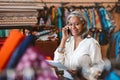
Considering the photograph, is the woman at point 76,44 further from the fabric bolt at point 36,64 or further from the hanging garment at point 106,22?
the hanging garment at point 106,22

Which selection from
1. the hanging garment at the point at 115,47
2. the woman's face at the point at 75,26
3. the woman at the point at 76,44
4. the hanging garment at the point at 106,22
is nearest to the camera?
the woman at the point at 76,44

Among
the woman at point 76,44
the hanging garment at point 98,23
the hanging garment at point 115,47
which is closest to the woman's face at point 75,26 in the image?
the woman at point 76,44

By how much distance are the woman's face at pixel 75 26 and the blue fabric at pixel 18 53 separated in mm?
1488

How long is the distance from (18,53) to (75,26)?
1.51 meters

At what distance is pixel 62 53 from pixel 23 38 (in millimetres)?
1416

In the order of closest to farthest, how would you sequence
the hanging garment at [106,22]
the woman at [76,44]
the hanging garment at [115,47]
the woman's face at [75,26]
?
the woman at [76,44]
the woman's face at [75,26]
the hanging garment at [115,47]
the hanging garment at [106,22]

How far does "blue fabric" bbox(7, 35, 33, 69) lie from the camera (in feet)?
2.34

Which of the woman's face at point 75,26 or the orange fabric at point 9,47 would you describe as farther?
the woman's face at point 75,26

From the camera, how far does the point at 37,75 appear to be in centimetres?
72

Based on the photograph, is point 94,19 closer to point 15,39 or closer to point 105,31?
point 105,31

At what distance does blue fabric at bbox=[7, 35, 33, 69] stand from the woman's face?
1488 mm

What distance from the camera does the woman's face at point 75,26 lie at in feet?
7.27

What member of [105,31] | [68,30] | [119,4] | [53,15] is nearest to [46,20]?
[53,15]

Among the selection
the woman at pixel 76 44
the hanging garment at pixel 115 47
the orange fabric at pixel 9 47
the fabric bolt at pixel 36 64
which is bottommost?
the hanging garment at pixel 115 47
